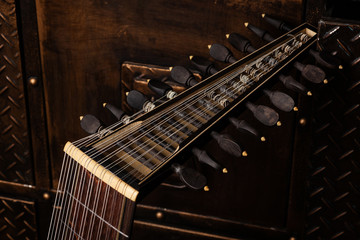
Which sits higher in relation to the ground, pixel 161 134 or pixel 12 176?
pixel 12 176

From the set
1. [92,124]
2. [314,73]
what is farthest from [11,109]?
[314,73]

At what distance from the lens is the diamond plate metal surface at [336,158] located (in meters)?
1.63

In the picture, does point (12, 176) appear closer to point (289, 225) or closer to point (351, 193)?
point (289, 225)

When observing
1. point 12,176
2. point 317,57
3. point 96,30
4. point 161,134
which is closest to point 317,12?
point 317,57

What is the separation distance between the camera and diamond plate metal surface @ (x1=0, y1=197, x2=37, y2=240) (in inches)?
84.3

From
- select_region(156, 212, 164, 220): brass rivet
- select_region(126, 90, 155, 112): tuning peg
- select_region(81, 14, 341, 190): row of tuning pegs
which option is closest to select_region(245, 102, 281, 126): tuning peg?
select_region(81, 14, 341, 190): row of tuning pegs

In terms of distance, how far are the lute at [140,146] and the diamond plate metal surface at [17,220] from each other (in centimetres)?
84

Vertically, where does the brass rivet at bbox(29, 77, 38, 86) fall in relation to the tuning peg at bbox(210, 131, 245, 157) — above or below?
above

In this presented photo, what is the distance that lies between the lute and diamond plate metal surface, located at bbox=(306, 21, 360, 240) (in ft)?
0.92

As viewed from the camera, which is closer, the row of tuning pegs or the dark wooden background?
the row of tuning pegs

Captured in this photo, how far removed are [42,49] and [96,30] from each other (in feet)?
0.82

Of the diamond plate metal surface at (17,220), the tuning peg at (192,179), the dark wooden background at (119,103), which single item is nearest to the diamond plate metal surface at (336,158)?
the dark wooden background at (119,103)

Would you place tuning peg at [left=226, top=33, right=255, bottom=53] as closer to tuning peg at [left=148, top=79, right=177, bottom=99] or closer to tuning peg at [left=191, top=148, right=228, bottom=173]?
tuning peg at [left=148, top=79, right=177, bottom=99]

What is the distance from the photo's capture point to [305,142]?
1745 mm
